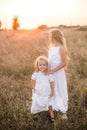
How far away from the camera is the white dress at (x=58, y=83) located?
4.88 meters

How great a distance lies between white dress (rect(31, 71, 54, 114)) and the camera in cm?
484

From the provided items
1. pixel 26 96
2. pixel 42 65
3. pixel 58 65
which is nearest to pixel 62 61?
pixel 58 65

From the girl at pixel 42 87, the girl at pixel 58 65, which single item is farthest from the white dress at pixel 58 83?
the girl at pixel 42 87

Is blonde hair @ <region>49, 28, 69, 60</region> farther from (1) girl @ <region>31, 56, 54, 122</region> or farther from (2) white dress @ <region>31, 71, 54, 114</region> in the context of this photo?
(2) white dress @ <region>31, 71, 54, 114</region>

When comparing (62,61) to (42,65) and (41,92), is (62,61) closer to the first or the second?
(42,65)

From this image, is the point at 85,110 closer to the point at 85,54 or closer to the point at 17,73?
the point at 17,73

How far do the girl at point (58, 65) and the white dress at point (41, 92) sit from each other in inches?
4.7

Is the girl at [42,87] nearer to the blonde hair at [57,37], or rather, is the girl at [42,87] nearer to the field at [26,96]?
the field at [26,96]

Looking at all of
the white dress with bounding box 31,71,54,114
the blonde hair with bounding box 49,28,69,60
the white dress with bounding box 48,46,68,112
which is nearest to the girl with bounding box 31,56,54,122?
the white dress with bounding box 31,71,54,114

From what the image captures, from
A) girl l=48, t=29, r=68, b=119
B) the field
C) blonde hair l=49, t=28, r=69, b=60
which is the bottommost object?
the field

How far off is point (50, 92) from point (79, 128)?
0.70 meters

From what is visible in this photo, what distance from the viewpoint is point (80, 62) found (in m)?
8.87

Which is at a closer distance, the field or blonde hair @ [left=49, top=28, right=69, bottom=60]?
the field

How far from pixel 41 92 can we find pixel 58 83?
0.31 metres
